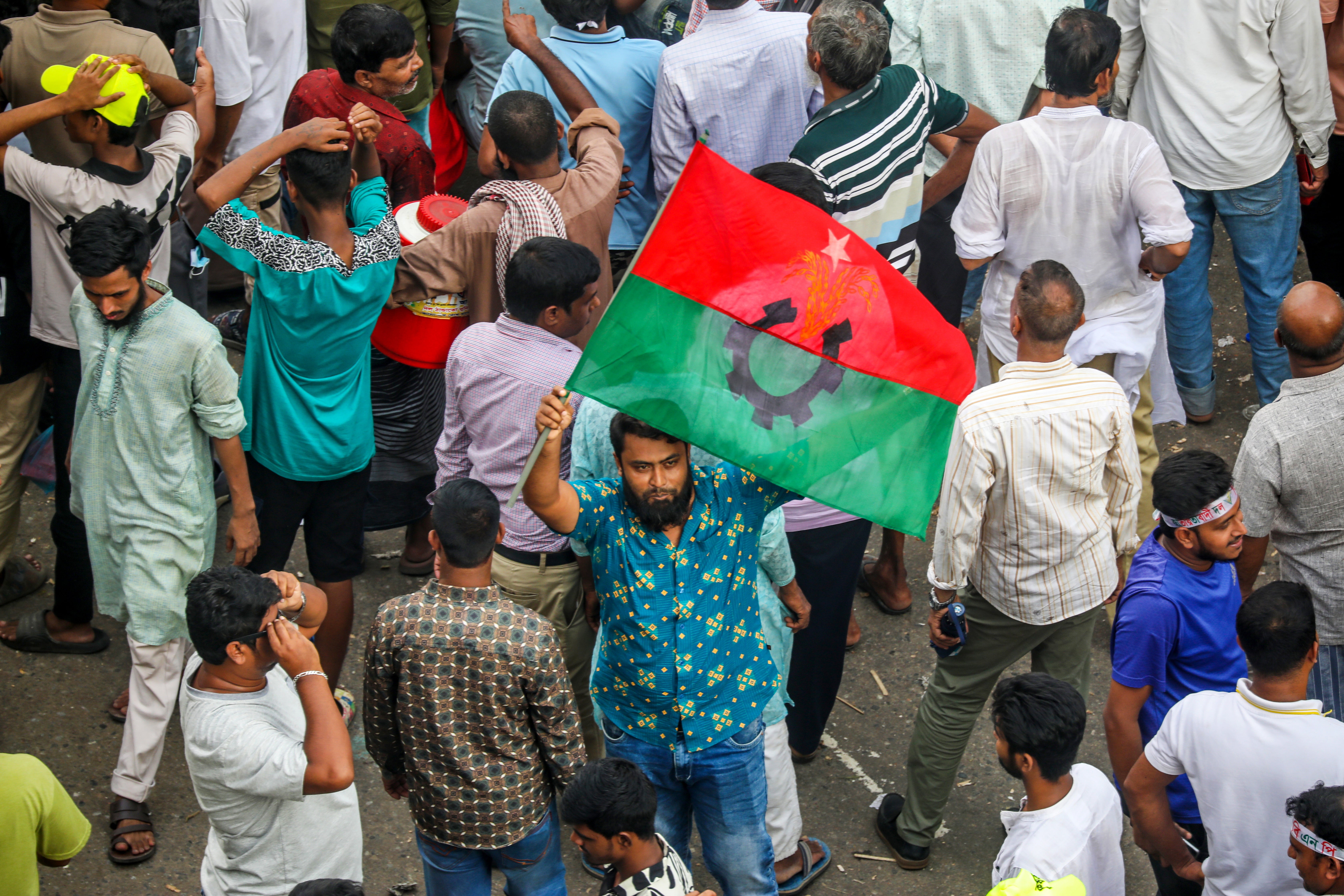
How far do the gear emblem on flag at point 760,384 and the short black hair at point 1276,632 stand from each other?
1.31 meters

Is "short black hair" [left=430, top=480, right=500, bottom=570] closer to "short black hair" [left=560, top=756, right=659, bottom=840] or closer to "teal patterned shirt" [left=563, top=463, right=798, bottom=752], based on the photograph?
"teal patterned shirt" [left=563, top=463, right=798, bottom=752]

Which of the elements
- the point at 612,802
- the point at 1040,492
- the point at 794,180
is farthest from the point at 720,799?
the point at 794,180

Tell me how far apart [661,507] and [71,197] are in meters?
2.59

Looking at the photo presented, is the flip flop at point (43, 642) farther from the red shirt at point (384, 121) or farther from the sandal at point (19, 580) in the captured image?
the red shirt at point (384, 121)

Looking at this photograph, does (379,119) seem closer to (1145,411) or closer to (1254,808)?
(1145,411)

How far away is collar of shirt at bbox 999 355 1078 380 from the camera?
436cm

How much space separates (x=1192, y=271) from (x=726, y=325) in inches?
158

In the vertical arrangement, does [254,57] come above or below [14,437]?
above

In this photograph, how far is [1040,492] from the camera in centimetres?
438

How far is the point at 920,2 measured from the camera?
6578 mm

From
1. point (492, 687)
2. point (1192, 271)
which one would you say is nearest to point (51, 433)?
point (492, 687)

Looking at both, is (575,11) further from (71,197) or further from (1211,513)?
(1211,513)

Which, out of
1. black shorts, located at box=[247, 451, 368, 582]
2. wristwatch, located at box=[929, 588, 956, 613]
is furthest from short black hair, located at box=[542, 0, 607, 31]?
wristwatch, located at box=[929, 588, 956, 613]

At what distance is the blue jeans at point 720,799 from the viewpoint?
397 centimetres
